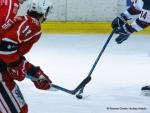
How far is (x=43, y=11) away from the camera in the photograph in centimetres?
279

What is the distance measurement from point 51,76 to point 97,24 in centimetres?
188

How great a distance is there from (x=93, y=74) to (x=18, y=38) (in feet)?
6.83

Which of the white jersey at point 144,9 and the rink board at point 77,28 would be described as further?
the rink board at point 77,28

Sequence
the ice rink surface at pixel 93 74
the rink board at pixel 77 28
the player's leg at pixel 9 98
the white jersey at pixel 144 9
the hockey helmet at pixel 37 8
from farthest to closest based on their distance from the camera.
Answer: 1. the rink board at pixel 77 28
2. the white jersey at pixel 144 9
3. the ice rink surface at pixel 93 74
4. the hockey helmet at pixel 37 8
5. the player's leg at pixel 9 98

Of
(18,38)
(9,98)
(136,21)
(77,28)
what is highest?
(18,38)

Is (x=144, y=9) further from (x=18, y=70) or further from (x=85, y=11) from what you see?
(x=85, y=11)

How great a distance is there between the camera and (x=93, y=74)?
4.60 metres

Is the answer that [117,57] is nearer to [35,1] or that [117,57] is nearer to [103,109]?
[103,109]

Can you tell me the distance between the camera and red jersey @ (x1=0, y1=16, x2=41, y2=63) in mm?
2562

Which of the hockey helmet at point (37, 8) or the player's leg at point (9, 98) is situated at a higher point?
the hockey helmet at point (37, 8)

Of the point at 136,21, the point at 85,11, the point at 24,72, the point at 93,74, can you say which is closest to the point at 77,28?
the point at 85,11

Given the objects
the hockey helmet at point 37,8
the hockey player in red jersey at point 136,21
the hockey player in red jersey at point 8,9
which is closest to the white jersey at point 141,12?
the hockey player in red jersey at point 136,21

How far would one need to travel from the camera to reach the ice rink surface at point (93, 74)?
3660mm

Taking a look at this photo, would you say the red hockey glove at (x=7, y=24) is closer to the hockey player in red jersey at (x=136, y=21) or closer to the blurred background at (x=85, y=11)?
the hockey player in red jersey at (x=136, y=21)
